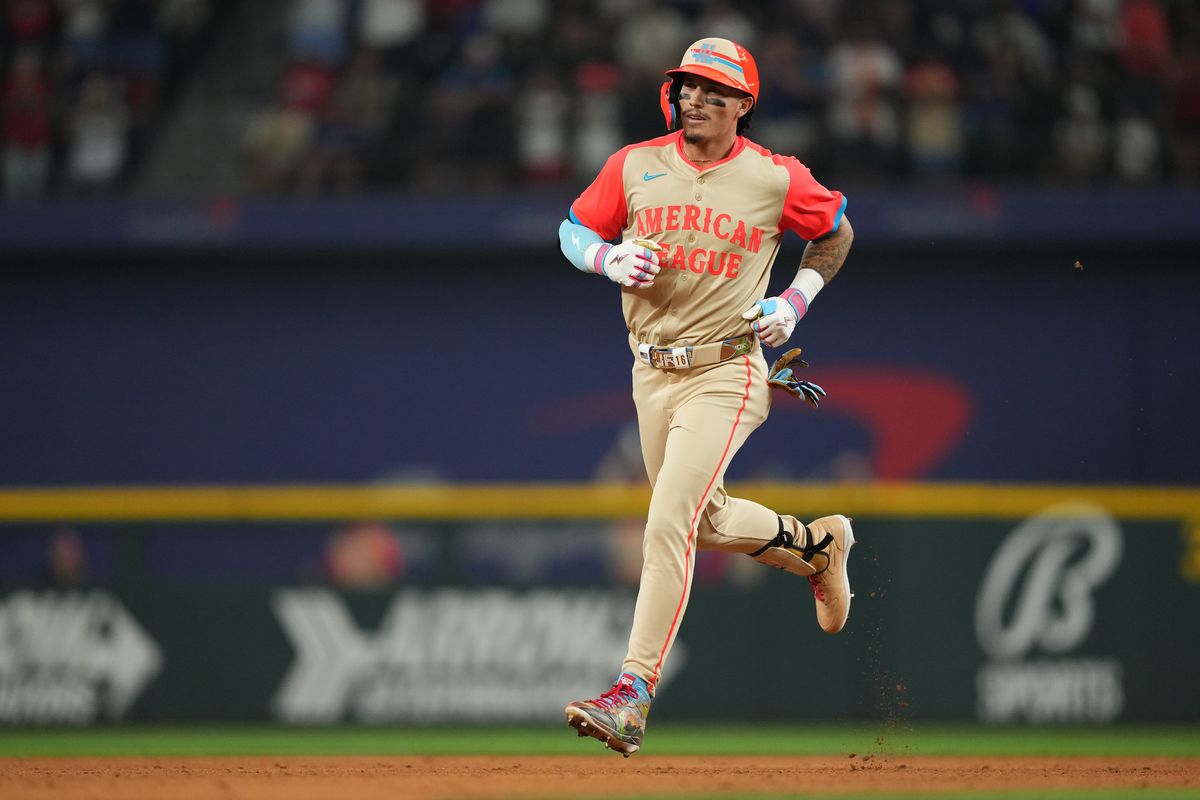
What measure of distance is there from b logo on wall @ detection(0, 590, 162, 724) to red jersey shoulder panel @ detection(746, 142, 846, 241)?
610 cm

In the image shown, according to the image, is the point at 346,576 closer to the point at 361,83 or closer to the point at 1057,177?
the point at 361,83

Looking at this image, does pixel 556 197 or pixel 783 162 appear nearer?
pixel 783 162

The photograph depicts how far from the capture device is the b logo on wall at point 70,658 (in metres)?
10.5

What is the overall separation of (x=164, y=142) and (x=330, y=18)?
6.12ft

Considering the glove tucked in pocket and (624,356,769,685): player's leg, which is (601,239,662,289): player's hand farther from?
the glove tucked in pocket

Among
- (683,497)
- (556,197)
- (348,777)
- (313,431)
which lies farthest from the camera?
(313,431)

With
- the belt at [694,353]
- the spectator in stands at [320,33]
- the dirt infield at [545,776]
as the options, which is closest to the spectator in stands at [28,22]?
the spectator in stands at [320,33]

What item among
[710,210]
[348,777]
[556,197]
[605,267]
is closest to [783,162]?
[710,210]

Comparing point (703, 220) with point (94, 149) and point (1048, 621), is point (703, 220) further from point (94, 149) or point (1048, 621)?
point (94, 149)

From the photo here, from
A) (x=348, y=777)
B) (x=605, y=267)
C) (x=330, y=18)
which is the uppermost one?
(x=330, y=18)

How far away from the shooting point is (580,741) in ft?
31.6

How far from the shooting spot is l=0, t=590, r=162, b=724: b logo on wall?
1055 centimetres

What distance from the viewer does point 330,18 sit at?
14578 mm

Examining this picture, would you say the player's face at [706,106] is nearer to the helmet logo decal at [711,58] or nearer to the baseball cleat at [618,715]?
the helmet logo decal at [711,58]
